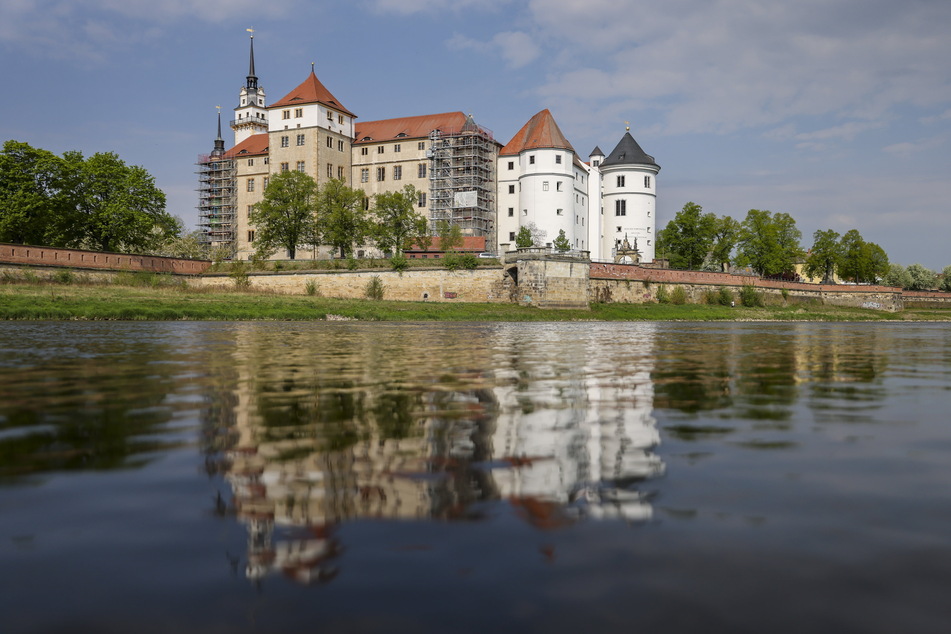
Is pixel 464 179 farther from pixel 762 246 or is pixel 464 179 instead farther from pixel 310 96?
pixel 762 246

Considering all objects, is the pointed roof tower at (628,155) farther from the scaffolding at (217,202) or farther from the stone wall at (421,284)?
the scaffolding at (217,202)

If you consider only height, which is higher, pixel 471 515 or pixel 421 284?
pixel 421 284

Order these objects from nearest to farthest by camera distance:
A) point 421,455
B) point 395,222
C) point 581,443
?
point 421,455, point 581,443, point 395,222

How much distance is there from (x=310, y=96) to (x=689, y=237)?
50353mm

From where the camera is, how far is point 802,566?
97.4 inches

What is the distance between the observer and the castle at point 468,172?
8388 cm

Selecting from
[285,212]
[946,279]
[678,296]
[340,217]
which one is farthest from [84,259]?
[946,279]

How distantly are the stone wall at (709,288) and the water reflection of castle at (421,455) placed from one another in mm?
58817

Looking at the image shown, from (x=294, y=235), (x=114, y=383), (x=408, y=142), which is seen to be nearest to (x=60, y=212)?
(x=294, y=235)

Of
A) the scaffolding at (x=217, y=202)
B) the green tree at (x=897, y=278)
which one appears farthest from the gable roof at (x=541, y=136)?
the green tree at (x=897, y=278)

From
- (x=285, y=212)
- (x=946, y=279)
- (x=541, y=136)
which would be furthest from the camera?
(x=946, y=279)

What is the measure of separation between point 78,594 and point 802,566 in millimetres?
2352

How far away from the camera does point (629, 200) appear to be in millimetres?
92062

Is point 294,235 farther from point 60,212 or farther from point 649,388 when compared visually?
point 649,388
